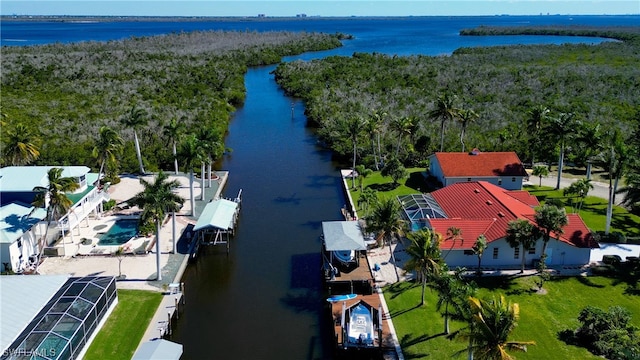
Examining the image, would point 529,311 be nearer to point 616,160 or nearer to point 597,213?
point 616,160

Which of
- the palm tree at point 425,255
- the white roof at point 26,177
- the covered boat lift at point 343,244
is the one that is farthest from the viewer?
the white roof at point 26,177

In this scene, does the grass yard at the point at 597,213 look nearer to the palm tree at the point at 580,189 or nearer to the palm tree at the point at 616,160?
the palm tree at the point at 580,189

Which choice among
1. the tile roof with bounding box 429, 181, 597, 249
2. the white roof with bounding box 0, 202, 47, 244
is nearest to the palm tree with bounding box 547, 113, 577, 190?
the tile roof with bounding box 429, 181, 597, 249

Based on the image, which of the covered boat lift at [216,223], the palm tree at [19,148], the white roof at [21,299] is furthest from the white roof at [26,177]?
the white roof at [21,299]

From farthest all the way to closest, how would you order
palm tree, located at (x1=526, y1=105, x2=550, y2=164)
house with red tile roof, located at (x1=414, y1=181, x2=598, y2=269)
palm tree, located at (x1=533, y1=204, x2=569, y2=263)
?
palm tree, located at (x1=526, y1=105, x2=550, y2=164) < house with red tile roof, located at (x1=414, y1=181, x2=598, y2=269) < palm tree, located at (x1=533, y1=204, x2=569, y2=263)

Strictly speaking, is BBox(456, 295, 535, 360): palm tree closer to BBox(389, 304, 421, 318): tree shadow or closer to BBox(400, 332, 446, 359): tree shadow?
BBox(400, 332, 446, 359): tree shadow
